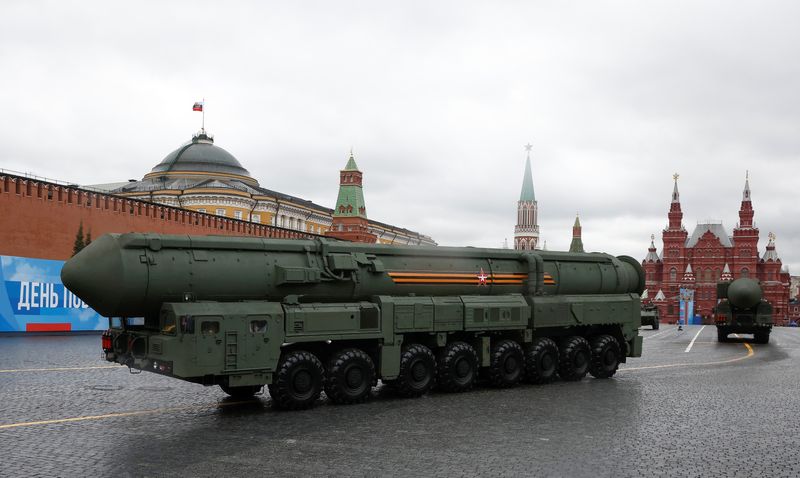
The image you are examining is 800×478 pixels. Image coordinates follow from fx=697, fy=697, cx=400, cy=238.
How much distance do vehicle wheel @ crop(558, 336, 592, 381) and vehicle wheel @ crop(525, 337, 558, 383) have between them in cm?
28

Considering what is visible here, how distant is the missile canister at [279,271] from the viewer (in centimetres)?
1095

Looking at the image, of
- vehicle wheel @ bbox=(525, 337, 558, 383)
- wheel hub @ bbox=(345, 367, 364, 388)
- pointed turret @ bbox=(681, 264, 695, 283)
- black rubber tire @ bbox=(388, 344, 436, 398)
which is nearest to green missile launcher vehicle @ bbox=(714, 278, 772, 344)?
vehicle wheel @ bbox=(525, 337, 558, 383)

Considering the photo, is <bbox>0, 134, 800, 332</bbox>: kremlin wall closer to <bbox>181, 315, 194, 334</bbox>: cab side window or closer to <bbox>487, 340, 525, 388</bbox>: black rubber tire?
<bbox>181, 315, 194, 334</bbox>: cab side window

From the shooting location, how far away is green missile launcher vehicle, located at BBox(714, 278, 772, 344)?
106ft

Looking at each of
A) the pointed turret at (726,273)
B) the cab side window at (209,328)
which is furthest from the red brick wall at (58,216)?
the pointed turret at (726,273)

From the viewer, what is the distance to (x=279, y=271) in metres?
12.0

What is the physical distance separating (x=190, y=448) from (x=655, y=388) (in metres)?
10.1

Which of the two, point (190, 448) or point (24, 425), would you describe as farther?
point (24, 425)

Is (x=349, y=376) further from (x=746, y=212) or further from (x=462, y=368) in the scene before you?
(x=746, y=212)

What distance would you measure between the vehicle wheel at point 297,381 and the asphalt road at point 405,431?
0.83 feet

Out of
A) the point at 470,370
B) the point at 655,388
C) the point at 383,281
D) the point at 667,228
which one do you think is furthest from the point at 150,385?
the point at 667,228

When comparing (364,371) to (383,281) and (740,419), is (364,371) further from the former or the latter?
(740,419)

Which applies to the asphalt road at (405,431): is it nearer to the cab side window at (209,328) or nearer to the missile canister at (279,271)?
the cab side window at (209,328)

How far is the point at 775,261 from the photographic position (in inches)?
4879
